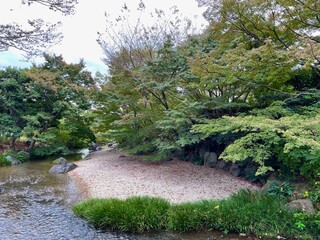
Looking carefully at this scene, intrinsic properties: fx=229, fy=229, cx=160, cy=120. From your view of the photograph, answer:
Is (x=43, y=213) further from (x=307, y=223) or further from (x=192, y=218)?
(x=307, y=223)

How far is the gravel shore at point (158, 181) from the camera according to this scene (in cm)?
666

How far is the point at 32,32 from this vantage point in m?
4.62

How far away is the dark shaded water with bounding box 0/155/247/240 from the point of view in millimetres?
4484

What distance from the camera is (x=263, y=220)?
4.55 meters

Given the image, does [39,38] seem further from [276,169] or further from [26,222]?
[276,169]

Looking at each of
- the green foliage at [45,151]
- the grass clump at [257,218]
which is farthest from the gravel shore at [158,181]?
the green foliage at [45,151]

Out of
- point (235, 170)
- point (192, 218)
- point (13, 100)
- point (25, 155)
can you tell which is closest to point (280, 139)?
point (192, 218)

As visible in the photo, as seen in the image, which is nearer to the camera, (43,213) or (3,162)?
(43,213)

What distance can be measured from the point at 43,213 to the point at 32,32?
4063mm

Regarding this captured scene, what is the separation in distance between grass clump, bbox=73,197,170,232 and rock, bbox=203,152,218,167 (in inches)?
181

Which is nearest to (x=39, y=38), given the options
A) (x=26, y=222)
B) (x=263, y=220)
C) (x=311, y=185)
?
(x=26, y=222)

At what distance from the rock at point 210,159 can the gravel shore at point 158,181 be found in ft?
0.85

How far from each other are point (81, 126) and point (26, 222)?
10725 mm

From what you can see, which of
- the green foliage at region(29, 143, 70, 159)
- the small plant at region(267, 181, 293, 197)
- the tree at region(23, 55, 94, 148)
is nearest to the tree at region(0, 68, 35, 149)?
the tree at region(23, 55, 94, 148)
